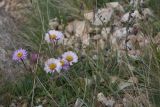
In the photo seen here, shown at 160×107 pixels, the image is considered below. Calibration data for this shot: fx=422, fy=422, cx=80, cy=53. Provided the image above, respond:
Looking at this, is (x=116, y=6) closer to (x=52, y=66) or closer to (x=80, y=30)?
(x=80, y=30)

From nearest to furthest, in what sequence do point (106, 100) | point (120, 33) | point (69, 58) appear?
point (106, 100) < point (69, 58) < point (120, 33)

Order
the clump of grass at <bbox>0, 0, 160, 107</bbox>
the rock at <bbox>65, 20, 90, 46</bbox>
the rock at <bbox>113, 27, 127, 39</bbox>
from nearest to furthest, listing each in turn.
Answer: the clump of grass at <bbox>0, 0, 160, 107</bbox>
the rock at <bbox>113, 27, 127, 39</bbox>
the rock at <bbox>65, 20, 90, 46</bbox>

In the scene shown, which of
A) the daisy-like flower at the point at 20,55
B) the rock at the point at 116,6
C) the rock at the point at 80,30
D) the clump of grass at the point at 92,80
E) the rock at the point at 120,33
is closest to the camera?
the clump of grass at the point at 92,80

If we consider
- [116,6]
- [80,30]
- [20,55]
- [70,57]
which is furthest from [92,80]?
[116,6]

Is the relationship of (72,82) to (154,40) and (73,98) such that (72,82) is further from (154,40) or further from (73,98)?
(154,40)

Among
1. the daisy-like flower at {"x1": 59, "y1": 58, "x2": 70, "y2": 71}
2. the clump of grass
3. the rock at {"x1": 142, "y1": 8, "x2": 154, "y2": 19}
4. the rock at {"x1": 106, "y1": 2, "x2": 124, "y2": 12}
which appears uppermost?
the rock at {"x1": 106, "y1": 2, "x2": 124, "y2": 12}

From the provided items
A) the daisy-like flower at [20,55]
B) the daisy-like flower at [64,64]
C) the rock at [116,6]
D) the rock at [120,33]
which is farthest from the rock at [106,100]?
the rock at [116,6]

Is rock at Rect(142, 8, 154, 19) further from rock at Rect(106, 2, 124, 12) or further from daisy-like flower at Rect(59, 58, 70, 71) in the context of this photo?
daisy-like flower at Rect(59, 58, 70, 71)

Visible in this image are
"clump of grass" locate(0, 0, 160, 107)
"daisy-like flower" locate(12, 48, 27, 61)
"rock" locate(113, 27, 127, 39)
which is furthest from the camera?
"rock" locate(113, 27, 127, 39)

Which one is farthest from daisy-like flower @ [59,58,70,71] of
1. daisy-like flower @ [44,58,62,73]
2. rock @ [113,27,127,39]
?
rock @ [113,27,127,39]

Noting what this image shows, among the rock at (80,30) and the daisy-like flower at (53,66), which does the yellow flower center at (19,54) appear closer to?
the daisy-like flower at (53,66)

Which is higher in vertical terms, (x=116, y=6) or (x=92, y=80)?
(x=116, y=6)

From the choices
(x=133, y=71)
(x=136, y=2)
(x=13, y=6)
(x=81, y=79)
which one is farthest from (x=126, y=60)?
(x=13, y=6)
